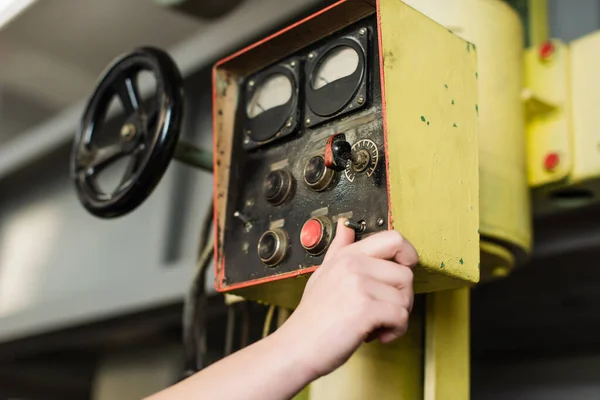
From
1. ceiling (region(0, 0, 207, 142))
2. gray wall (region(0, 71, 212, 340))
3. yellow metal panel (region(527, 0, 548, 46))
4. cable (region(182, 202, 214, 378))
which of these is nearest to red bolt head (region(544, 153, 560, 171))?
yellow metal panel (region(527, 0, 548, 46))

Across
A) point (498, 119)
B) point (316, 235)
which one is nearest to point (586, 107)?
point (498, 119)

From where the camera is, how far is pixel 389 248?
25.0 inches

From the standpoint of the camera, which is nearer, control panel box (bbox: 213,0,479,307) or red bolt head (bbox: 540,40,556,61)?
control panel box (bbox: 213,0,479,307)

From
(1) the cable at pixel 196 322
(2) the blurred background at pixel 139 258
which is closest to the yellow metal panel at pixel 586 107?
(2) the blurred background at pixel 139 258

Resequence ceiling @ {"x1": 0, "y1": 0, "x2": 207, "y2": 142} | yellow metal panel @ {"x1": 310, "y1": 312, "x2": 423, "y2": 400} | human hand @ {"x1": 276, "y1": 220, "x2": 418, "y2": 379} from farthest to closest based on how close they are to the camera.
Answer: ceiling @ {"x1": 0, "y1": 0, "x2": 207, "y2": 142}
yellow metal panel @ {"x1": 310, "y1": 312, "x2": 423, "y2": 400}
human hand @ {"x1": 276, "y1": 220, "x2": 418, "y2": 379}

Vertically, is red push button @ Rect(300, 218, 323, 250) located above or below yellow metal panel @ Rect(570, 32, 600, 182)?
below

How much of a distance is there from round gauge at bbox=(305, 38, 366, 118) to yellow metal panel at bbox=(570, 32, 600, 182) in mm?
383

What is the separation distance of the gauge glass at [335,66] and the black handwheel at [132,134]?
22 centimetres

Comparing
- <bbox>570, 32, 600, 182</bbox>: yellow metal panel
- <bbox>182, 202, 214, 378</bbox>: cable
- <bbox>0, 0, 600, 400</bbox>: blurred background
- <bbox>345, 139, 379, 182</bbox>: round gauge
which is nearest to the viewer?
<bbox>345, 139, 379, 182</bbox>: round gauge

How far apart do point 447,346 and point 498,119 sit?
0.95 feet

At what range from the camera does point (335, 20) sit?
813mm

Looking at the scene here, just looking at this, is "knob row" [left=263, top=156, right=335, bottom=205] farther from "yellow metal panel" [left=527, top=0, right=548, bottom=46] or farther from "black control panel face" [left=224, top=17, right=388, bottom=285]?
"yellow metal panel" [left=527, top=0, right=548, bottom=46]

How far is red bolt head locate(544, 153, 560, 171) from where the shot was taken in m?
0.98

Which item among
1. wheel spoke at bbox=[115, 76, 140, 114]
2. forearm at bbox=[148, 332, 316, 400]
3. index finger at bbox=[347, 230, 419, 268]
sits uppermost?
wheel spoke at bbox=[115, 76, 140, 114]
